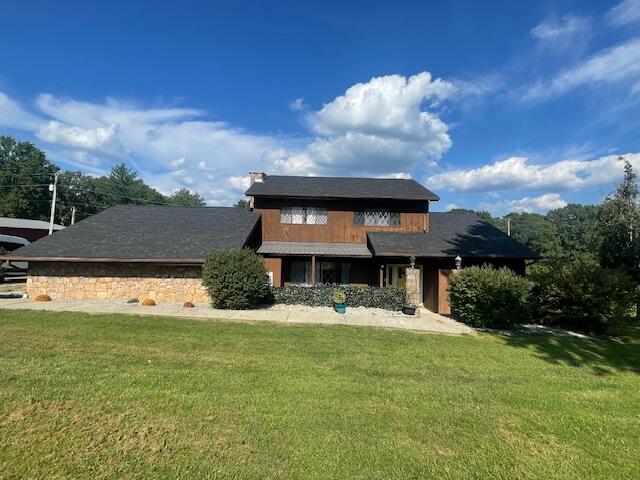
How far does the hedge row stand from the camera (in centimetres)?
1503

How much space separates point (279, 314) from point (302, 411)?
8289 mm

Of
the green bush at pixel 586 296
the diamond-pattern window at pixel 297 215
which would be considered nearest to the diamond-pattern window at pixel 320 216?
the diamond-pattern window at pixel 297 215

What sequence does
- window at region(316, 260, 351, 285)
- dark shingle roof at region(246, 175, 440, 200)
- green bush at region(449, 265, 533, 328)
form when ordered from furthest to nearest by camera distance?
dark shingle roof at region(246, 175, 440, 200) → window at region(316, 260, 351, 285) → green bush at region(449, 265, 533, 328)

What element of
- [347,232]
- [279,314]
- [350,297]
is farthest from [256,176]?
[279,314]

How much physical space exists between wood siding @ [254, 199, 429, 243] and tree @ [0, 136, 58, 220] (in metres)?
49.2

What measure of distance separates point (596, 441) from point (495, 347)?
5156mm

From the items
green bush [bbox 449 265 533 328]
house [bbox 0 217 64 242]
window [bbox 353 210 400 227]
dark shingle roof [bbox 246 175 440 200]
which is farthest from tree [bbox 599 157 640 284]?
house [bbox 0 217 64 242]

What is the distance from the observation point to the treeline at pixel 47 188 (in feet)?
167

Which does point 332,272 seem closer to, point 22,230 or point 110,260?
point 110,260

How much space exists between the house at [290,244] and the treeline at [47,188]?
40198mm

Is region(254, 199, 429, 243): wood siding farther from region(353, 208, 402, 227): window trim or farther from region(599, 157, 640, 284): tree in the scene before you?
region(599, 157, 640, 284): tree

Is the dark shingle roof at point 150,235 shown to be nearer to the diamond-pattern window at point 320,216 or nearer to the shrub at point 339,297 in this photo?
the diamond-pattern window at point 320,216

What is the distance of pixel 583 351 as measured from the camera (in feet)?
30.5

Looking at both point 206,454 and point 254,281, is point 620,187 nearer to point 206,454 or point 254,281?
point 254,281
